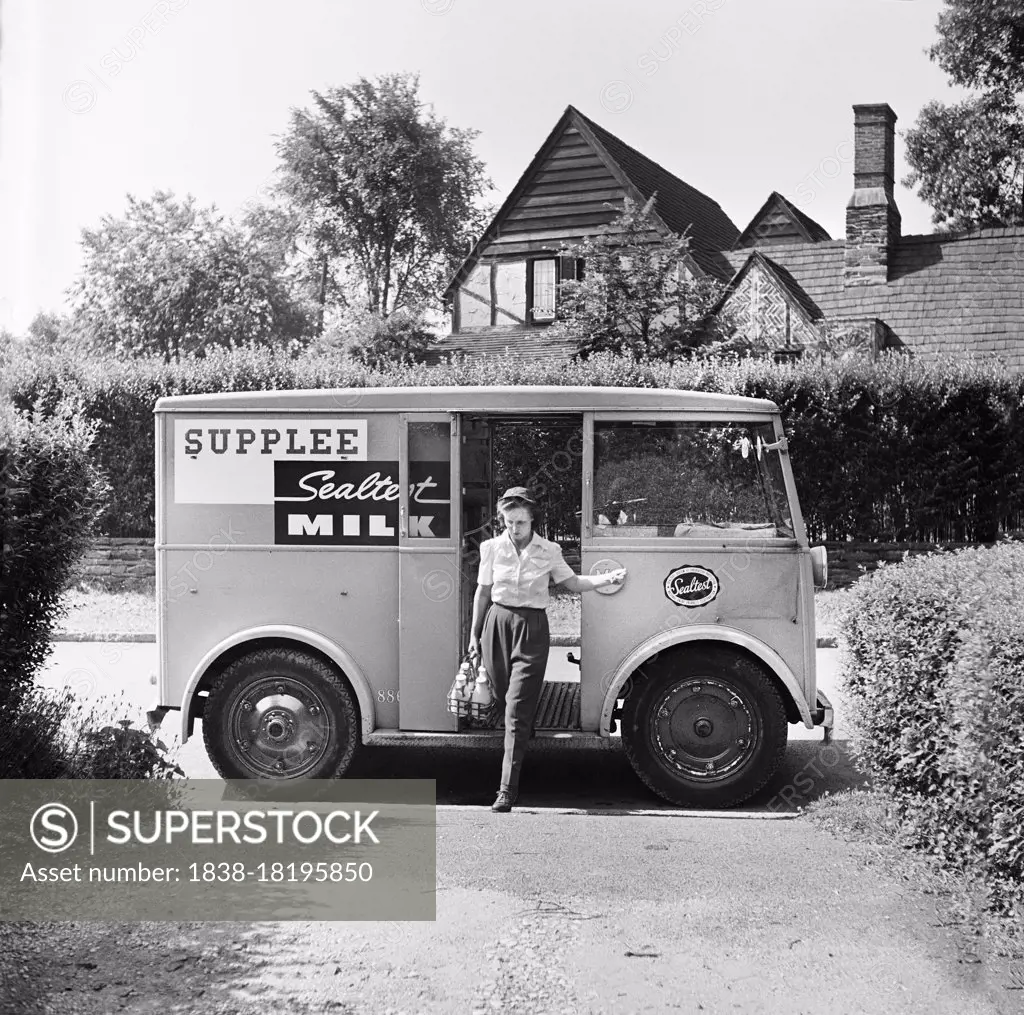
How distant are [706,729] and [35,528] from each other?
371cm

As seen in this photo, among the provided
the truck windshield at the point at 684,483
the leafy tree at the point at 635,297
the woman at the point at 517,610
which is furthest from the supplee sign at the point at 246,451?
the leafy tree at the point at 635,297

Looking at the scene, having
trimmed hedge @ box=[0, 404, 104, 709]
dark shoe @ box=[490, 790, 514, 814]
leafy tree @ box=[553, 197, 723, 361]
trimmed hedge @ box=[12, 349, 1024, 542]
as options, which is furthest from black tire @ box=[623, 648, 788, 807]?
leafy tree @ box=[553, 197, 723, 361]

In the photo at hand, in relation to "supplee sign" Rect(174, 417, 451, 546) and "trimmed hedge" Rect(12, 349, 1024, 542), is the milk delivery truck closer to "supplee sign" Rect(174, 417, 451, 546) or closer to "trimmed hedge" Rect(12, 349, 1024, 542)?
"supplee sign" Rect(174, 417, 451, 546)

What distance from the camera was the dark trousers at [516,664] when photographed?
6.74 m

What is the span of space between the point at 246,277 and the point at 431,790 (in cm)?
3749

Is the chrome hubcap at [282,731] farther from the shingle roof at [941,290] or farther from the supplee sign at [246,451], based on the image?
the shingle roof at [941,290]

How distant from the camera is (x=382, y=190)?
35656 millimetres

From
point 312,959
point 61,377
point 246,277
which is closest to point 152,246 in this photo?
point 246,277

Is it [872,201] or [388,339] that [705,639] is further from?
[388,339]

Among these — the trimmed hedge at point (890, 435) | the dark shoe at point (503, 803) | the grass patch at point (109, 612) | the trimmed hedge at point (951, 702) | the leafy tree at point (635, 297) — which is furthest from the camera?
the leafy tree at point (635, 297)

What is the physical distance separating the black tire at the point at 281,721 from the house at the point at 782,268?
1475cm

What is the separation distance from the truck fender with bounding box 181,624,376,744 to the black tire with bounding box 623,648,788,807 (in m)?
1.48

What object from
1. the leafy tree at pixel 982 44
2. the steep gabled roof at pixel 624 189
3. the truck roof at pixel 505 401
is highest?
the leafy tree at pixel 982 44

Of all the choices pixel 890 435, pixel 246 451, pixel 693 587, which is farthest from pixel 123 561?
pixel 693 587
